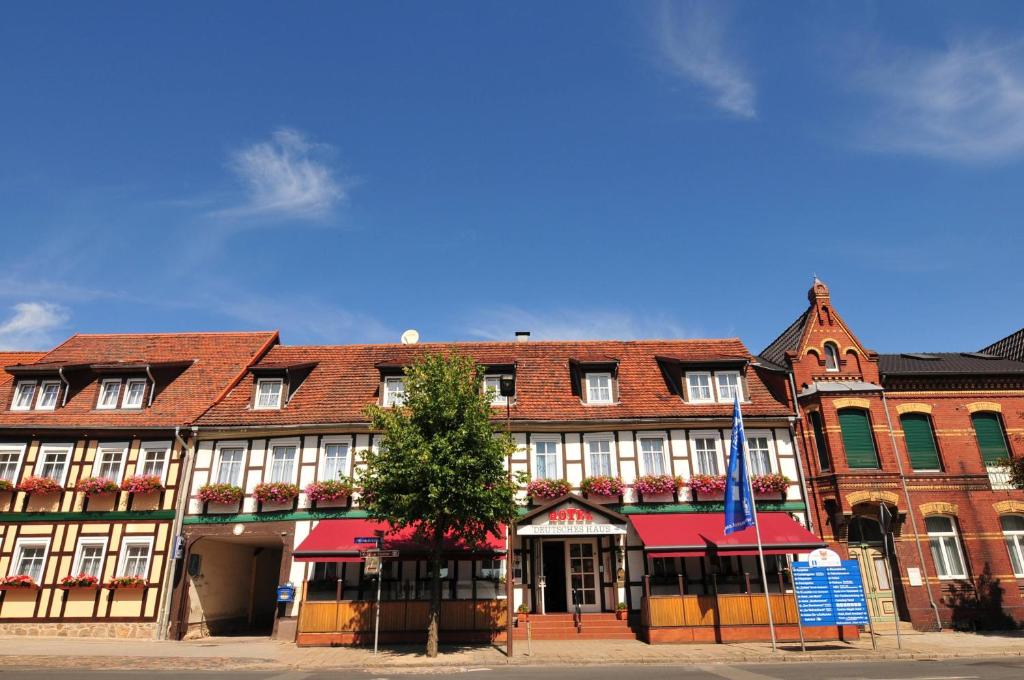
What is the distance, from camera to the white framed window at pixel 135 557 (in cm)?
1919

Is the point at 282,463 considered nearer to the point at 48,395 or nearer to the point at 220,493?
the point at 220,493

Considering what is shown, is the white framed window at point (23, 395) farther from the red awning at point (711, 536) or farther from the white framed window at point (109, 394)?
the red awning at point (711, 536)

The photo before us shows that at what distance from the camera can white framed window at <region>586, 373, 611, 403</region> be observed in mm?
21922

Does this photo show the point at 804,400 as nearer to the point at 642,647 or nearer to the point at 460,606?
the point at 642,647

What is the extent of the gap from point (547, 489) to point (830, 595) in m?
Result: 8.49

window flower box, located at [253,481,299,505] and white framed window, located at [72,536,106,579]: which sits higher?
window flower box, located at [253,481,299,505]

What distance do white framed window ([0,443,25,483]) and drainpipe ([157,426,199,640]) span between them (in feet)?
17.7

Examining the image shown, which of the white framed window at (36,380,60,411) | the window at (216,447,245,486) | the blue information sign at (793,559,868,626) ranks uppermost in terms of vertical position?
the white framed window at (36,380,60,411)

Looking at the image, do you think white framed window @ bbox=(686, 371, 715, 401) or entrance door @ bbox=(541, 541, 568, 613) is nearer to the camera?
entrance door @ bbox=(541, 541, 568, 613)

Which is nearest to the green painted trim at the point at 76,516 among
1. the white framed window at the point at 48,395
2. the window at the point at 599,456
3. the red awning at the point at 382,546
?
the white framed window at the point at 48,395

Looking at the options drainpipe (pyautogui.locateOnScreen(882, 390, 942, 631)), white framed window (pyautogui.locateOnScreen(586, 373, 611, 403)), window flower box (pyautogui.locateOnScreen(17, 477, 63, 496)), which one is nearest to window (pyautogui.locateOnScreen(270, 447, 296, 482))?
window flower box (pyautogui.locateOnScreen(17, 477, 63, 496))

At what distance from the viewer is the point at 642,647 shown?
16.2 meters

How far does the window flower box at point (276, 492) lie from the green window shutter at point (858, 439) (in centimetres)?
1920

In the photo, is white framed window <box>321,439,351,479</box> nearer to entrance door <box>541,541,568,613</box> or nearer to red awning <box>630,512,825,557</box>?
entrance door <box>541,541,568,613</box>
